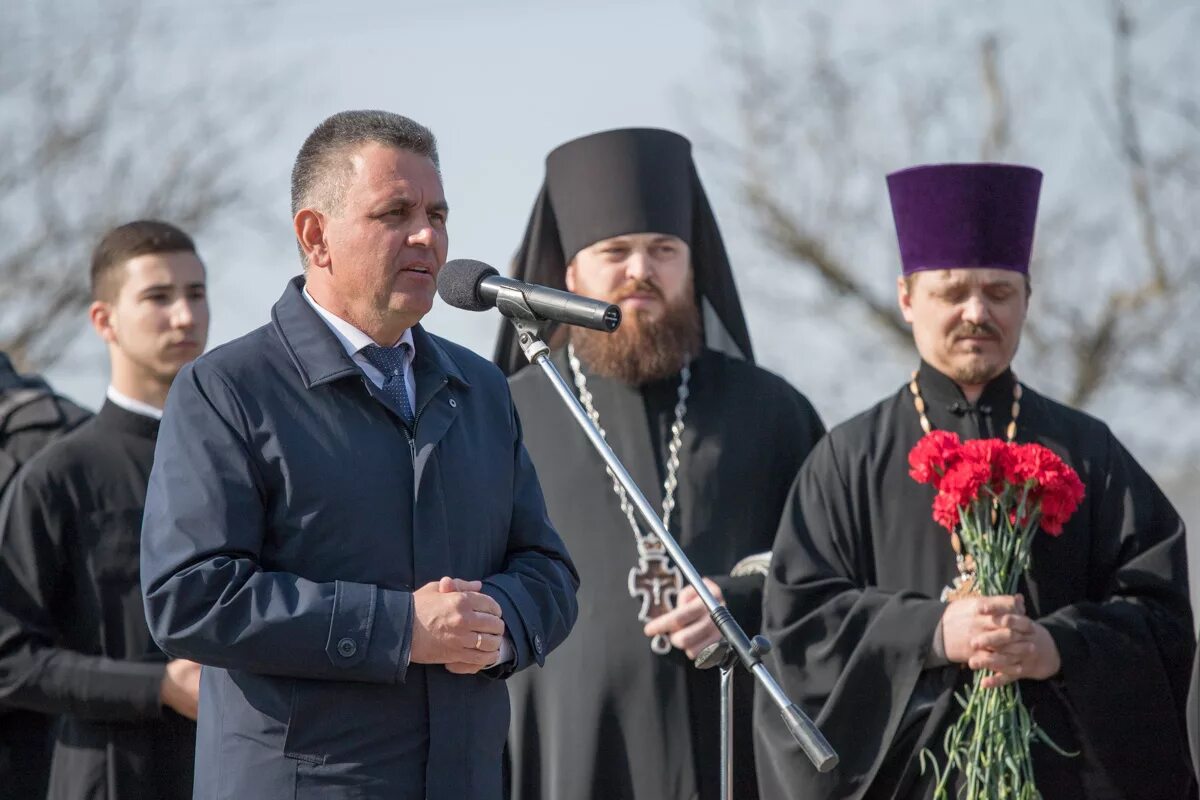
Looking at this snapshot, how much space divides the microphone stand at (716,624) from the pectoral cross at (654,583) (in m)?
1.61

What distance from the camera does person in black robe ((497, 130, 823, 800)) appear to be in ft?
19.1

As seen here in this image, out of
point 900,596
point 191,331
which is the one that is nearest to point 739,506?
point 900,596

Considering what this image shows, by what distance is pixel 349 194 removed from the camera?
4.01m

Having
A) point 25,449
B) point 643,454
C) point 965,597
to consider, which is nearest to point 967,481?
point 965,597

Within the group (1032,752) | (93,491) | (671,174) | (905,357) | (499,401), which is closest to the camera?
(499,401)

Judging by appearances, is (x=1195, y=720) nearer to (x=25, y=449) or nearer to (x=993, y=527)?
(x=993, y=527)

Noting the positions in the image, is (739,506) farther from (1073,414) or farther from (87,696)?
(87,696)

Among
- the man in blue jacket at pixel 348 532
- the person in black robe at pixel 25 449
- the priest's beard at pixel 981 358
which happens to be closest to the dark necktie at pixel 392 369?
the man in blue jacket at pixel 348 532

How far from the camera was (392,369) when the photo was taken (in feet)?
13.4

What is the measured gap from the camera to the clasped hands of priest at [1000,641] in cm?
505

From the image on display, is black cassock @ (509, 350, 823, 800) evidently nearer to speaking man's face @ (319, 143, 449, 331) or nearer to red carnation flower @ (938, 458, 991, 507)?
red carnation flower @ (938, 458, 991, 507)

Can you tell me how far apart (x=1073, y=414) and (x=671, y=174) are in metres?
1.62

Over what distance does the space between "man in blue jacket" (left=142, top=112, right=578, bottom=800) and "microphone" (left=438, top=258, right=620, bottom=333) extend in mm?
150

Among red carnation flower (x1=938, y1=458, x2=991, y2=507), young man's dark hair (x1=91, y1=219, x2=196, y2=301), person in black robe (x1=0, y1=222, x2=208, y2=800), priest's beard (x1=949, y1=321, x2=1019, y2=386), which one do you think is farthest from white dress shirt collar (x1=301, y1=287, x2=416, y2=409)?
young man's dark hair (x1=91, y1=219, x2=196, y2=301)
